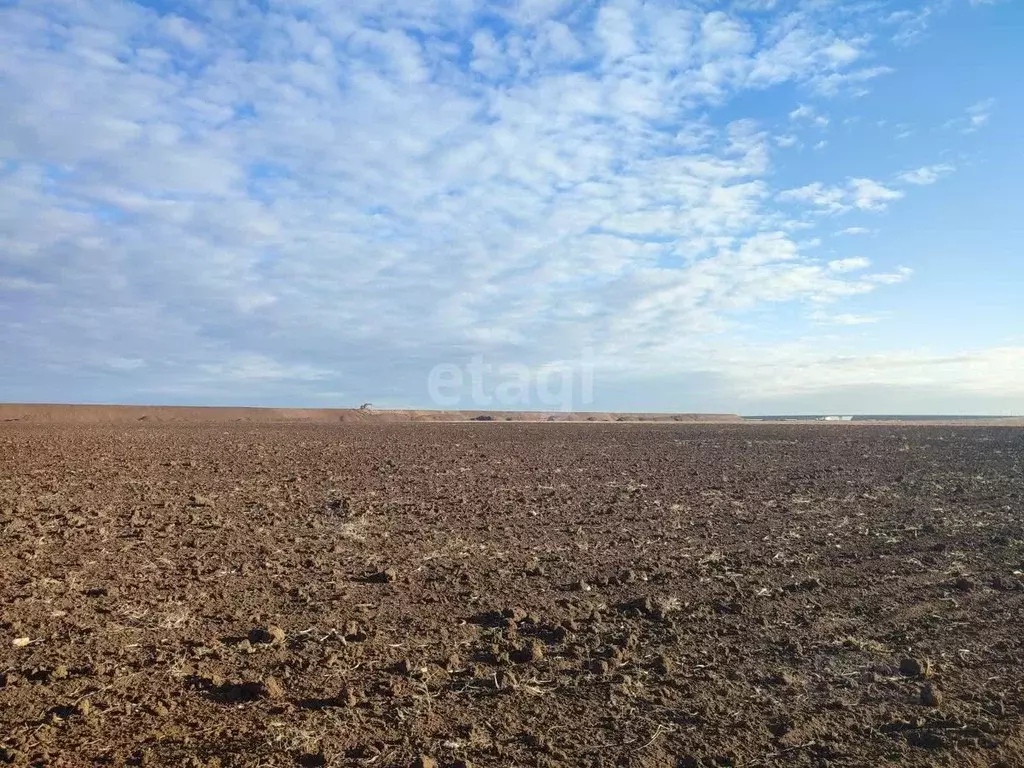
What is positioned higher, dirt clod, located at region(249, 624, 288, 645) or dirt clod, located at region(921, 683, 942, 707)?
dirt clod, located at region(249, 624, 288, 645)

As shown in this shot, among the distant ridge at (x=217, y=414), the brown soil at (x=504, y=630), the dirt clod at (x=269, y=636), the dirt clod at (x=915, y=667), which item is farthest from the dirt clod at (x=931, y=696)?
the distant ridge at (x=217, y=414)

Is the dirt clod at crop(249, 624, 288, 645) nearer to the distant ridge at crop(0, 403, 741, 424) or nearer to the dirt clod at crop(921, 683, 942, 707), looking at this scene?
the dirt clod at crop(921, 683, 942, 707)

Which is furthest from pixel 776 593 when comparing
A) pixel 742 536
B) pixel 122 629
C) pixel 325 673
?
pixel 122 629

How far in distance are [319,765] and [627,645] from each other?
279 cm

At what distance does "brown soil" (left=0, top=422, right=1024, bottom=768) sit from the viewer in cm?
450

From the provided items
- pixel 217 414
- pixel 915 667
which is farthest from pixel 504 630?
pixel 217 414

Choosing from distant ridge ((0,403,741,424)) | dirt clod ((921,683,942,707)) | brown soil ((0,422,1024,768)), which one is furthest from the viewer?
distant ridge ((0,403,741,424))

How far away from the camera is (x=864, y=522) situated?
12.3m

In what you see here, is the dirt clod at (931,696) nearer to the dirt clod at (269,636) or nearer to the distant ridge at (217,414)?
the dirt clod at (269,636)

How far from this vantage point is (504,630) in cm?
653

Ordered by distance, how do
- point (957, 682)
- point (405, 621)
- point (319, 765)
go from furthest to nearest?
point (405, 621), point (957, 682), point (319, 765)

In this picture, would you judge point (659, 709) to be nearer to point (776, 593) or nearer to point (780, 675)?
point (780, 675)

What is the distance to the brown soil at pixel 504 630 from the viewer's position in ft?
14.8

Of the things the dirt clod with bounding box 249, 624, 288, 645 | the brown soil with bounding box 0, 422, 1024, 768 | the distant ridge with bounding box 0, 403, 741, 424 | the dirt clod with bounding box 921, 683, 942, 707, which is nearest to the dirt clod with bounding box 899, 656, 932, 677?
the brown soil with bounding box 0, 422, 1024, 768
